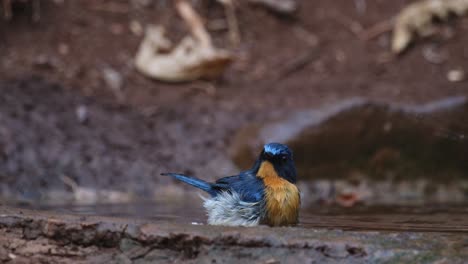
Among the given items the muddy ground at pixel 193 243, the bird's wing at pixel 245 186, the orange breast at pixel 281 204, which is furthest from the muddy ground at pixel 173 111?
the bird's wing at pixel 245 186

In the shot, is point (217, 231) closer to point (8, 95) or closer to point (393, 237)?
point (393, 237)

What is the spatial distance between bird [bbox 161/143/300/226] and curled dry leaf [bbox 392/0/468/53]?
668 centimetres

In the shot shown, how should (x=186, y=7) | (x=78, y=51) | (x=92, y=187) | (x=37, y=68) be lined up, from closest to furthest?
(x=92, y=187) → (x=37, y=68) → (x=78, y=51) → (x=186, y=7)

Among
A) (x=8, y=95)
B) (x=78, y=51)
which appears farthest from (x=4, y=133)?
(x=78, y=51)

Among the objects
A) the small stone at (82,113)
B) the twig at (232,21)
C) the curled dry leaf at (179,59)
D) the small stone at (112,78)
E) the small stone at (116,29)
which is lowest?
the small stone at (82,113)

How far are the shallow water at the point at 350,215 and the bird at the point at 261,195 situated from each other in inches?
5.8

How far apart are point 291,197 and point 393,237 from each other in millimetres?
1323

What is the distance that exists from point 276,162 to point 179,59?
5.19 metres

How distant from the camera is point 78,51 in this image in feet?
34.2

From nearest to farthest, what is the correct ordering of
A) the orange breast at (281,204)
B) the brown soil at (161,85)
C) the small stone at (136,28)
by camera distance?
the orange breast at (281,204) < the brown soil at (161,85) < the small stone at (136,28)

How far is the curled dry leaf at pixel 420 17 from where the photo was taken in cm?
1143

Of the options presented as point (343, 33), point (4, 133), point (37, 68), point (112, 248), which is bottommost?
point (112, 248)

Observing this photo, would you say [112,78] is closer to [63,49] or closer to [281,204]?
[63,49]

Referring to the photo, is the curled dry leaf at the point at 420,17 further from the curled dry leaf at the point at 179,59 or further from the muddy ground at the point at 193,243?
the muddy ground at the point at 193,243
